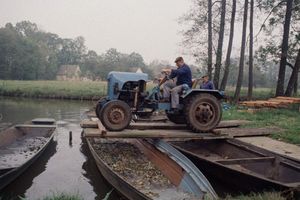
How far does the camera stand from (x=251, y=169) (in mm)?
8648

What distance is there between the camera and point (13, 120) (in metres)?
21.9

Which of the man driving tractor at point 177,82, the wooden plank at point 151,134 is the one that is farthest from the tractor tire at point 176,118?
the man driving tractor at point 177,82

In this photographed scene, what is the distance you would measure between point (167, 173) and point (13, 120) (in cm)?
1571

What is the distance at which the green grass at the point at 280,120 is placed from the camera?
10.7m

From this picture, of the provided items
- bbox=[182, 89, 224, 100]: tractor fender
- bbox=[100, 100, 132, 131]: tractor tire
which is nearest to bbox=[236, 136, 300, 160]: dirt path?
bbox=[182, 89, 224, 100]: tractor fender

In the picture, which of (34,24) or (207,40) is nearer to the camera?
(207,40)

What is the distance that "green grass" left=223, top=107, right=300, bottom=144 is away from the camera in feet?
35.2

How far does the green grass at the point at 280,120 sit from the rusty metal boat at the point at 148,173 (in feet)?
12.2

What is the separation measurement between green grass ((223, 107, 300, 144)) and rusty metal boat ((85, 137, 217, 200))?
3.71m

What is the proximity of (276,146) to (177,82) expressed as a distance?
2998 mm

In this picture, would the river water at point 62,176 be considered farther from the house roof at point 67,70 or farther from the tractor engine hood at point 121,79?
the house roof at point 67,70

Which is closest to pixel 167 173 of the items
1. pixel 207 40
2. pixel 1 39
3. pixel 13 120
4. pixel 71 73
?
pixel 13 120

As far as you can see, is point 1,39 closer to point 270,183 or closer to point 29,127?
point 29,127

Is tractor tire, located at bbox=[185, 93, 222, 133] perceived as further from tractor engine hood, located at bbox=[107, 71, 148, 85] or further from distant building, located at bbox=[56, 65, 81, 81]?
distant building, located at bbox=[56, 65, 81, 81]
